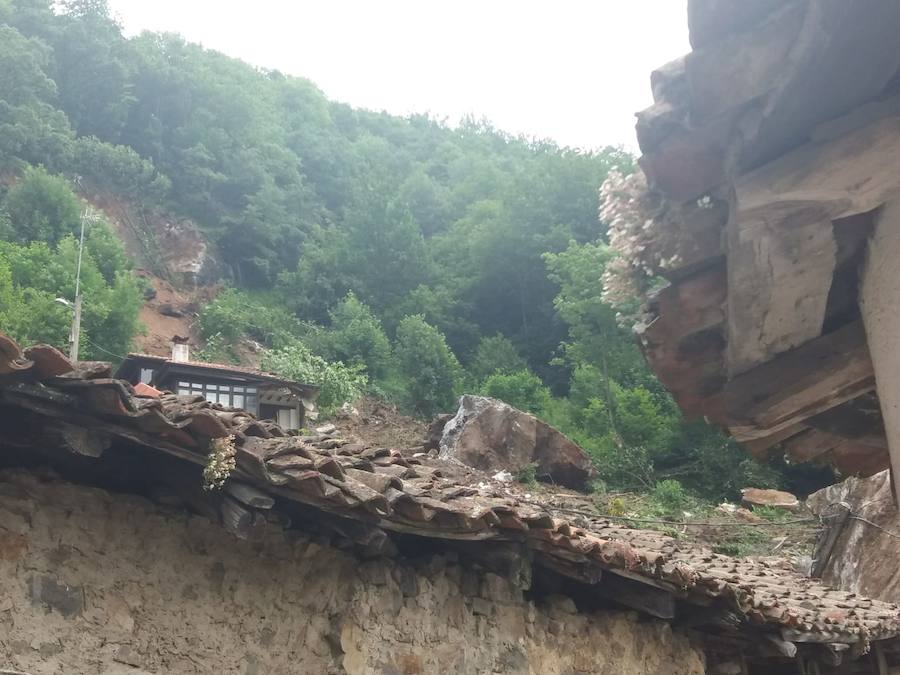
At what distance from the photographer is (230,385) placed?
17.5m

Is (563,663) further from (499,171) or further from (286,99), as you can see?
(286,99)

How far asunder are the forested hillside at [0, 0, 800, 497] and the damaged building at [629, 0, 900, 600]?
1671 cm

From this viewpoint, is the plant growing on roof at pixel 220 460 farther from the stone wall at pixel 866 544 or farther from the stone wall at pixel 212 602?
the stone wall at pixel 866 544

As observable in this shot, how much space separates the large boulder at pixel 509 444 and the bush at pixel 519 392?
4794 mm

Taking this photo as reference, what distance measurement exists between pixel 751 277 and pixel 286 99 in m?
47.3

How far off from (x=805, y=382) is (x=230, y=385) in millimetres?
15381

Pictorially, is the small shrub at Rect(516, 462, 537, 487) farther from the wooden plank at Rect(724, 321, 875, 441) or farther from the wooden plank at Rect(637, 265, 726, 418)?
the wooden plank at Rect(724, 321, 875, 441)

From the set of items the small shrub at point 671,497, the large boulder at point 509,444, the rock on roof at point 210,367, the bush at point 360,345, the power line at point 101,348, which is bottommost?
the small shrub at point 671,497

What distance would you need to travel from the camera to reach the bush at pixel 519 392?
24.1 m

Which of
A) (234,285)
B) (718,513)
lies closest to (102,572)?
(718,513)

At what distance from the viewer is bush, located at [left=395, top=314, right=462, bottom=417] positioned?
2447 cm

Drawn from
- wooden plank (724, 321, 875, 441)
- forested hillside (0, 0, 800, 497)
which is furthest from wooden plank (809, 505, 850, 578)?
forested hillside (0, 0, 800, 497)

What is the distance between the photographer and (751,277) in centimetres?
284

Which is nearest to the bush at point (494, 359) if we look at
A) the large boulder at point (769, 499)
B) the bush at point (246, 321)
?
the bush at point (246, 321)
